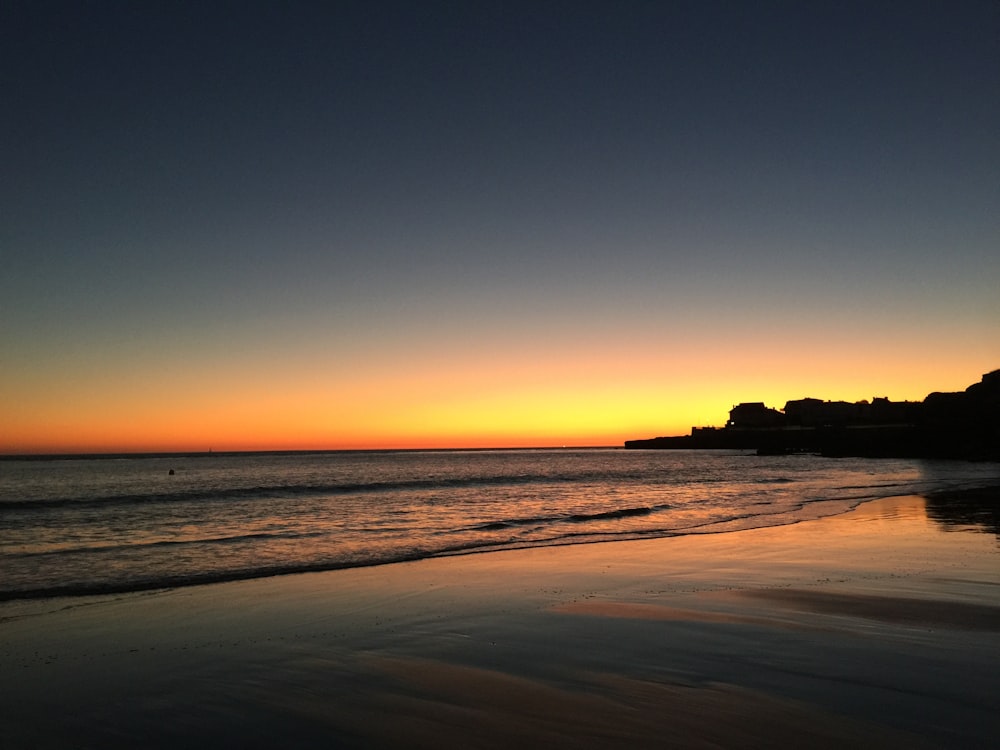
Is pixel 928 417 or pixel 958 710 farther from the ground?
pixel 928 417

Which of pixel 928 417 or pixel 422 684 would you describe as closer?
pixel 422 684

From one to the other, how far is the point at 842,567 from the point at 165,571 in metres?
15.9

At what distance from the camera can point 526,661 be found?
802 centimetres

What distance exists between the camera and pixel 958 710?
5902mm

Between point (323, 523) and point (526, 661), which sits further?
point (323, 523)

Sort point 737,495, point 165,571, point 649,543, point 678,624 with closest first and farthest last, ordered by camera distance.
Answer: point 678,624 < point 165,571 < point 649,543 < point 737,495

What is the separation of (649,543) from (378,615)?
11628mm

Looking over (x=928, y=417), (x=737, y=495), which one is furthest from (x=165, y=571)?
(x=928, y=417)

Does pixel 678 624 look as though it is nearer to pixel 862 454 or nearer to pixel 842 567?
pixel 842 567

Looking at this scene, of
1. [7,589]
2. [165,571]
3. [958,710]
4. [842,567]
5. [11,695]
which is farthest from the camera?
[165,571]

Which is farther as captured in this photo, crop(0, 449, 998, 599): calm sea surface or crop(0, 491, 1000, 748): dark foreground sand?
crop(0, 449, 998, 599): calm sea surface

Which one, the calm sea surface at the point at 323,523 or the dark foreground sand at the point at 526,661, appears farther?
the calm sea surface at the point at 323,523

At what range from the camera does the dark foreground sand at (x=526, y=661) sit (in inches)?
229

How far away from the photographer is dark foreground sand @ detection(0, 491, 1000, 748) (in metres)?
5.82
